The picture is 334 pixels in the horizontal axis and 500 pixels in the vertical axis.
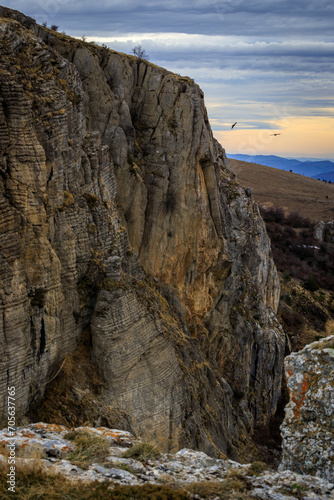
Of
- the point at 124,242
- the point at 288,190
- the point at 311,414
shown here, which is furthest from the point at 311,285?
the point at 288,190

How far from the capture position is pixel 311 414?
912 cm

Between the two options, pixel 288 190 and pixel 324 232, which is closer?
pixel 324 232

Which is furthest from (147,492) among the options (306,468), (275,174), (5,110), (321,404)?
(275,174)

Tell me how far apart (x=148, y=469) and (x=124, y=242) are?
1035 cm

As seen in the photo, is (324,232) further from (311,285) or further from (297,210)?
(311,285)

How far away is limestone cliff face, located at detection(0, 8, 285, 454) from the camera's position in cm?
1283

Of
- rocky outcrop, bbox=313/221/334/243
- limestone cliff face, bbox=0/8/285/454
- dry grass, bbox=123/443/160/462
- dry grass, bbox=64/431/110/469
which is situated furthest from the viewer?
rocky outcrop, bbox=313/221/334/243

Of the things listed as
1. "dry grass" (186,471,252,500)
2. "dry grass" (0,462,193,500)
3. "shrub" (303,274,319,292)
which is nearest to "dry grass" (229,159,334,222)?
"shrub" (303,274,319,292)

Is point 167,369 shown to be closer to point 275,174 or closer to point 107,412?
point 107,412

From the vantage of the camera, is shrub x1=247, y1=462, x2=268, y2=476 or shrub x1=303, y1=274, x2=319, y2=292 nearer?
shrub x1=247, y1=462, x2=268, y2=476

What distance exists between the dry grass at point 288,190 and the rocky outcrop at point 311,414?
6702 cm

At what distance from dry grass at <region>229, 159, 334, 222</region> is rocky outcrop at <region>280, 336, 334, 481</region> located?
220ft

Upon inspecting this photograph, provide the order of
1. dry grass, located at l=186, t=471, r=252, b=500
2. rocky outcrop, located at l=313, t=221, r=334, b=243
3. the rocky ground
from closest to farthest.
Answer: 1. dry grass, located at l=186, t=471, r=252, b=500
2. the rocky ground
3. rocky outcrop, located at l=313, t=221, r=334, b=243

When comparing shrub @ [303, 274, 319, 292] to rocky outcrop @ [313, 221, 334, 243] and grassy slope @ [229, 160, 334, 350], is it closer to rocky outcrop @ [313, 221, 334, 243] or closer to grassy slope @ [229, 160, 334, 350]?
grassy slope @ [229, 160, 334, 350]
